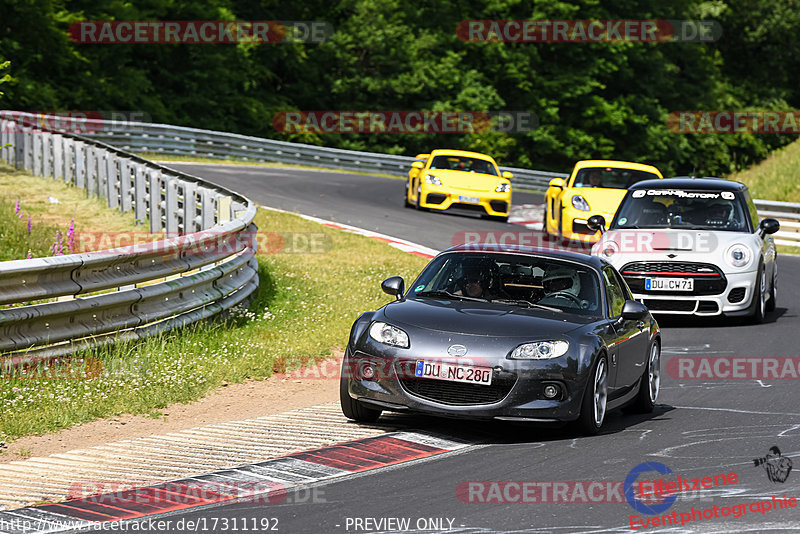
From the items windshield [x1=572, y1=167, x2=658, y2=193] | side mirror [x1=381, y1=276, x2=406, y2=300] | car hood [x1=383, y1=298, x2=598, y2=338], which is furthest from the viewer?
windshield [x1=572, y1=167, x2=658, y2=193]

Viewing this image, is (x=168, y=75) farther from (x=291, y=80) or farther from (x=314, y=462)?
(x=314, y=462)

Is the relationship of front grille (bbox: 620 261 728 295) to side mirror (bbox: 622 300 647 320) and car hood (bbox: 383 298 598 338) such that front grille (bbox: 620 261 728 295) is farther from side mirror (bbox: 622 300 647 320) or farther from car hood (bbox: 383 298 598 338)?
car hood (bbox: 383 298 598 338)

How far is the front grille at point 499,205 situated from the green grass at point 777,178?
1048cm

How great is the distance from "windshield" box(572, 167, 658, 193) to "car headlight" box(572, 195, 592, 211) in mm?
531

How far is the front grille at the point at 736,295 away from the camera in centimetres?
1432

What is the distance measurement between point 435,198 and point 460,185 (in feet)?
1.98

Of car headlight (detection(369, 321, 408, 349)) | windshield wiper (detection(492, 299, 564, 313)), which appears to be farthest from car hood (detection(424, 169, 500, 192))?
car headlight (detection(369, 321, 408, 349))

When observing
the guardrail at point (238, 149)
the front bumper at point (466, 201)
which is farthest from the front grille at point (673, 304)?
the guardrail at point (238, 149)

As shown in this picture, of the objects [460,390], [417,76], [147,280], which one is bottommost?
[460,390]

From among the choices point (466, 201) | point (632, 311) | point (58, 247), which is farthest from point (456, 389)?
point (466, 201)

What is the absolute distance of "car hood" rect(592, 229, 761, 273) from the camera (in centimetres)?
1426

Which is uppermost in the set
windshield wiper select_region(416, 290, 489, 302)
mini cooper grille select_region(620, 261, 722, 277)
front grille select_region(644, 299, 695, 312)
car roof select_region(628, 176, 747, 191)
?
car roof select_region(628, 176, 747, 191)

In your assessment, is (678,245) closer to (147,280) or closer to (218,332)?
(218,332)

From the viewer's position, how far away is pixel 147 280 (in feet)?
35.3
